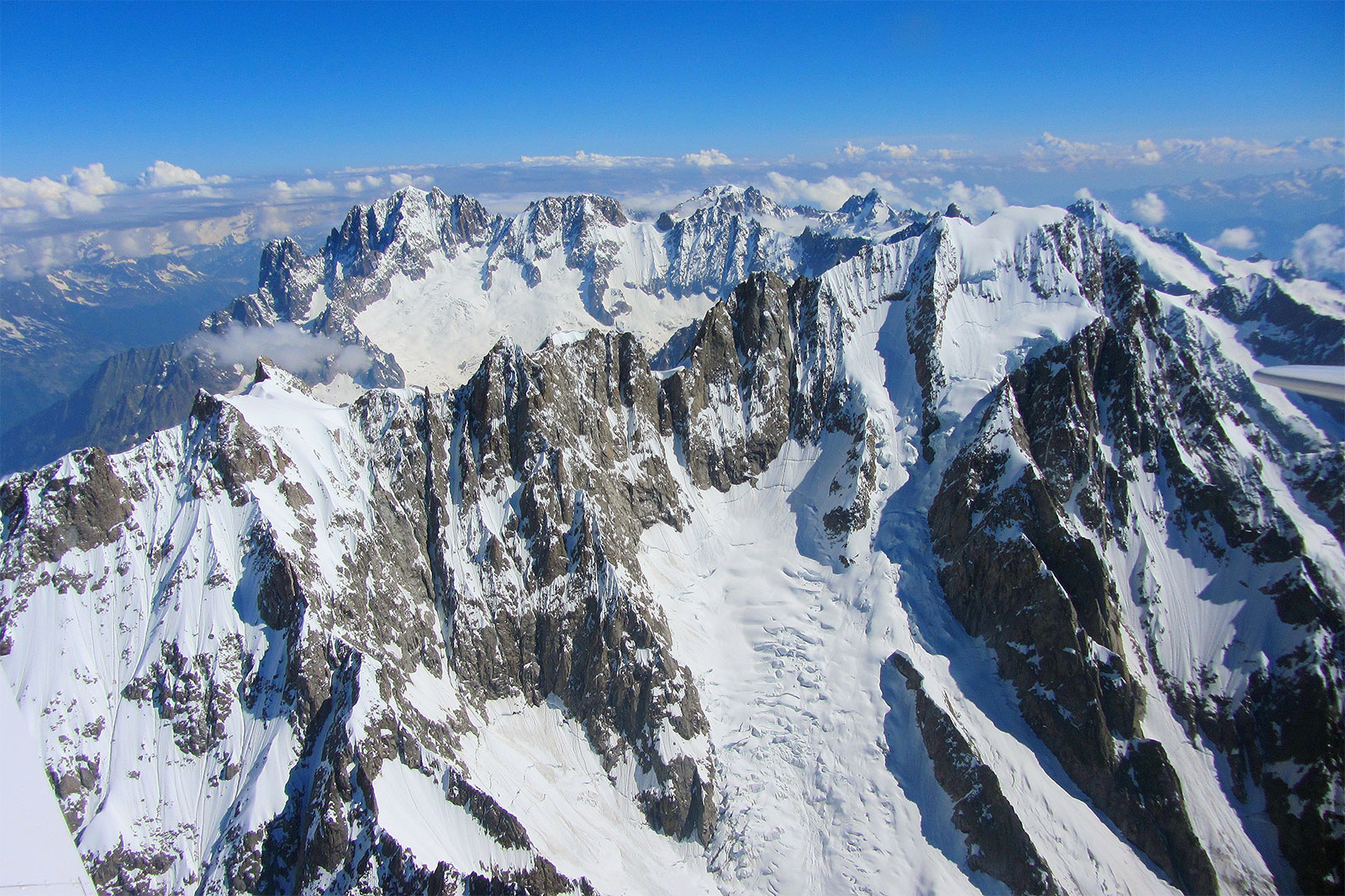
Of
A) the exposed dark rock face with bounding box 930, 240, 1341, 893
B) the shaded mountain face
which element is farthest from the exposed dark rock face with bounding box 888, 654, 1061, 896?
the exposed dark rock face with bounding box 930, 240, 1341, 893

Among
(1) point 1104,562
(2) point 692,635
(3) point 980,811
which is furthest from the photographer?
(2) point 692,635

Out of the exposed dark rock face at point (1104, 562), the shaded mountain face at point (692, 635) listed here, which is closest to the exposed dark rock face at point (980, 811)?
the shaded mountain face at point (692, 635)

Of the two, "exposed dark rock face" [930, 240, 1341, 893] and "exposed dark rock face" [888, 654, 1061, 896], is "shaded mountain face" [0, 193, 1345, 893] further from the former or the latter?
"exposed dark rock face" [930, 240, 1341, 893]

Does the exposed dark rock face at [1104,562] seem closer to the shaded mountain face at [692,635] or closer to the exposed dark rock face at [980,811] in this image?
the shaded mountain face at [692,635]

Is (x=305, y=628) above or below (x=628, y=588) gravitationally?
above

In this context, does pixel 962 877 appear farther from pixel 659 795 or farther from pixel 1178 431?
pixel 1178 431

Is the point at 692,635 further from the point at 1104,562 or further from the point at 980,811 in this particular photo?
the point at 1104,562

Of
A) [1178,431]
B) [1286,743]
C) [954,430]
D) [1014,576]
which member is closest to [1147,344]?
[1178,431]

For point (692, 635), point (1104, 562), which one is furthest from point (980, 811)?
point (692, 635)
